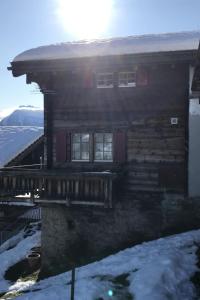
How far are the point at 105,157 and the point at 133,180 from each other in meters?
1.40

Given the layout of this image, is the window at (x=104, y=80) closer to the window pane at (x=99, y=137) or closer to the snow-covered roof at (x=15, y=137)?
the window pane at (x=99, y=137)

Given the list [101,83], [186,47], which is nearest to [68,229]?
[101,83]

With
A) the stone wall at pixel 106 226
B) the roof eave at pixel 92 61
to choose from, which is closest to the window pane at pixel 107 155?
the stone wall at pixel 106 226

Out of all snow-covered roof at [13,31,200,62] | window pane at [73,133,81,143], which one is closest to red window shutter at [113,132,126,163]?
window pane at [73,133,81,143]

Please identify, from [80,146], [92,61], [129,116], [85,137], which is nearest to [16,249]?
[80,146]

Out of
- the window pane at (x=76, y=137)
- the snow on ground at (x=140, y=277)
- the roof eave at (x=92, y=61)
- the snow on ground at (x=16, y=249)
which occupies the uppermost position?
the roof eave at (x=92, y=61)

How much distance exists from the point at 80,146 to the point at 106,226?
10.7 ft

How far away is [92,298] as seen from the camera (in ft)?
34.1

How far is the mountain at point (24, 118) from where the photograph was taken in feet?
202

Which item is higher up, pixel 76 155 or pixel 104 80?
pixel 104 80

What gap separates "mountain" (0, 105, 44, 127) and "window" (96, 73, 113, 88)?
4465 cm

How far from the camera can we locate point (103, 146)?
16.3 metres

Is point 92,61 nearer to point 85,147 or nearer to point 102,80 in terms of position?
point 102,80

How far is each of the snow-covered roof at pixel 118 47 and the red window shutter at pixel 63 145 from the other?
119 inches
